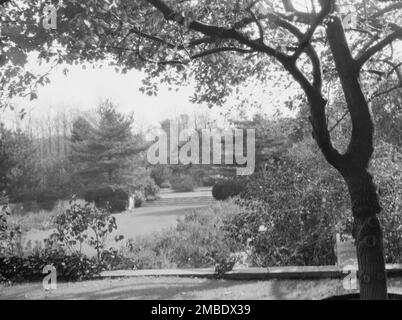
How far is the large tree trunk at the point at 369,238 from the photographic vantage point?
10.7 ft

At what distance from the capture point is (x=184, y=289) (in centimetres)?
548

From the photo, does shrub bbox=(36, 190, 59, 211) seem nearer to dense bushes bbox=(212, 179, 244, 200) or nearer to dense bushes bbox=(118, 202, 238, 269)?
dense bushes bbox=(212, 179, 244, 200)

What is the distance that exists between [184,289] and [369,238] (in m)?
2.85

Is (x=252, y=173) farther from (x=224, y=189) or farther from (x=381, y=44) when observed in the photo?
(x=224, y=189)

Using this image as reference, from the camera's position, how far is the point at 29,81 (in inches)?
146

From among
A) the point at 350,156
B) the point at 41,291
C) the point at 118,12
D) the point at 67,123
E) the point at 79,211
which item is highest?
the point at 67,123

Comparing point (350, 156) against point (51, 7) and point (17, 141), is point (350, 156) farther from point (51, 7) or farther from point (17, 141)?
point (17, 141)

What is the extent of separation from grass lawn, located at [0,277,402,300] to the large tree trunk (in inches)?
64.8

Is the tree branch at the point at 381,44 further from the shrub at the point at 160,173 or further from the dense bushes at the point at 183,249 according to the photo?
the shrub at the point at 160,173

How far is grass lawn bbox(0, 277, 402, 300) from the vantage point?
505 cm

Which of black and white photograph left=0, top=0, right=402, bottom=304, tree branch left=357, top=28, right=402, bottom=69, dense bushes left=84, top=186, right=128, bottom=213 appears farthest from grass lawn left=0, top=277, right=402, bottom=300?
dense bushes left=84, top=186, right=128, bottom=213

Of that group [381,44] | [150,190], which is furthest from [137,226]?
[381,44]
